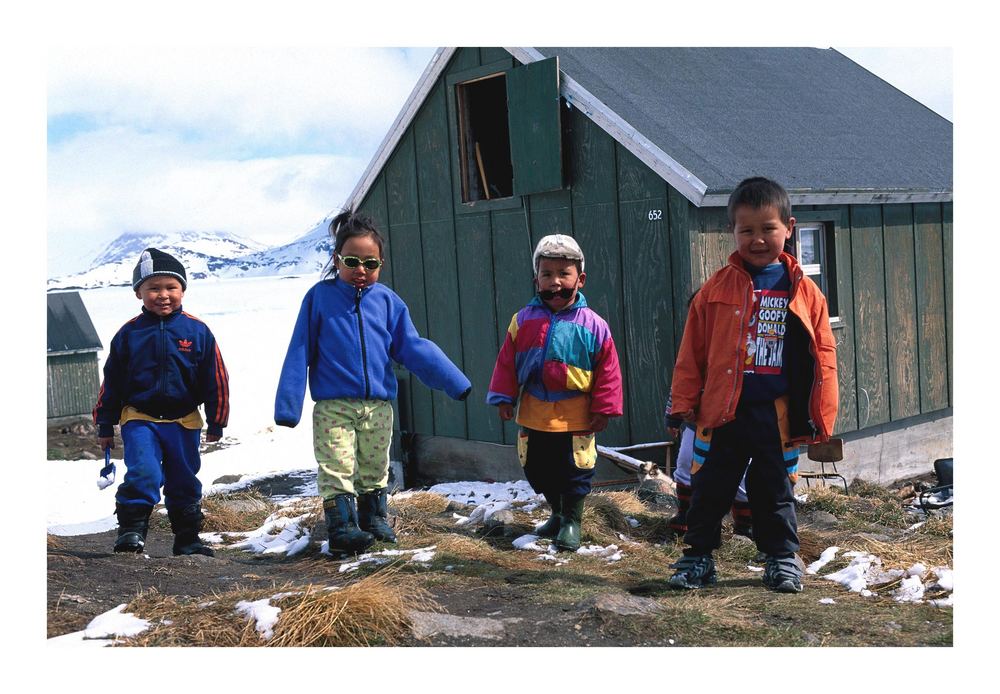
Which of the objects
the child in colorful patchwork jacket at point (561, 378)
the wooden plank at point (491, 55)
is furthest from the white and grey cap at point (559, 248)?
the wooden plank at point (491, 55)

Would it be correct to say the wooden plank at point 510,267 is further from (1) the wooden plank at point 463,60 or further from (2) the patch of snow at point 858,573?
(2) the patch of snow at point 858,573

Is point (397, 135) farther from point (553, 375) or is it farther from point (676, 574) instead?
point (676, 574)

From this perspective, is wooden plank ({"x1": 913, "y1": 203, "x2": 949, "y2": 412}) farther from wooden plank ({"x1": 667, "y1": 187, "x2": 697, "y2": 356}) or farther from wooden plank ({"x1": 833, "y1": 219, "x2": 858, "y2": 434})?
wooden plank ({"x1": 667, "y1": 187, "x2": 697, "y2": 356})

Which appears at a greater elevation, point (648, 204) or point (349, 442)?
point (648, 204)

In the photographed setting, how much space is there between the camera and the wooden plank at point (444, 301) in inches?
380

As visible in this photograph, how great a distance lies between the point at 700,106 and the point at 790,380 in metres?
5.18

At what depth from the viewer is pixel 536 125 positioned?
8.40 metres

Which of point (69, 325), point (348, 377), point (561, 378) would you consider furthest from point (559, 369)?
point (69, 325)

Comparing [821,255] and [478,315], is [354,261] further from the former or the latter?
[821,255]

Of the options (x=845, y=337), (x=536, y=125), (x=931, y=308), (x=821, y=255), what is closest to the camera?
(x=536, y=125)

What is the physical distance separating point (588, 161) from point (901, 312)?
146 inches

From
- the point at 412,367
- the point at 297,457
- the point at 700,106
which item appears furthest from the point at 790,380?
the point at 297,457

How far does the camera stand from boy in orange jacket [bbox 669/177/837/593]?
14.0 ft

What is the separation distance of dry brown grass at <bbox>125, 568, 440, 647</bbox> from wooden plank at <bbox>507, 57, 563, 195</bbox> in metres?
5.27
